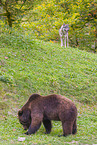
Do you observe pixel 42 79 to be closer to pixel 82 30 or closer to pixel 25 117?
pixel 25 117

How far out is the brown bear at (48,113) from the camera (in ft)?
20.8

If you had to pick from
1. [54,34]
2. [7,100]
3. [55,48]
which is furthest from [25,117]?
[54,34]

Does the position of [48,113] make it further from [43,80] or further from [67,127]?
[43,80]

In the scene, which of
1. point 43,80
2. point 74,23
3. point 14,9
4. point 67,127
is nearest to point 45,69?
point 43,80

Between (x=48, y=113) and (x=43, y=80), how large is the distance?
16.4 feet

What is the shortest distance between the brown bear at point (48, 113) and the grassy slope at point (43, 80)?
26 centimetres

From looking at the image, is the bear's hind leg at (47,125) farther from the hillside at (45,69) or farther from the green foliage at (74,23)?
the green foliage at (74,23)

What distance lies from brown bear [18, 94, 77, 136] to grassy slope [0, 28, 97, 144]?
264 millimetres

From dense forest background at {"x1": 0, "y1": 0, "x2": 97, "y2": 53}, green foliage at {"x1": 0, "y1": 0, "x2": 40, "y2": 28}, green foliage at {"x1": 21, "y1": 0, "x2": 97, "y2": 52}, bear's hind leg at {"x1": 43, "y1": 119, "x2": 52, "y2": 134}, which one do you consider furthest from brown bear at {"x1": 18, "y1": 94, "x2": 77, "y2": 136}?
green foliage at {"x1": 21, "y1": 0, "x2": 97, "y2": 52}

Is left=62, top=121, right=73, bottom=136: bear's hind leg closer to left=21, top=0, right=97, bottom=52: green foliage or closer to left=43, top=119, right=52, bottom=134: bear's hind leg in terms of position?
left=43, top=119, right=52, bottom=134: bear's hind leg

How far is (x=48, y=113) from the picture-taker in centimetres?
664

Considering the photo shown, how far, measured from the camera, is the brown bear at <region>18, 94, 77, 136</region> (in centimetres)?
634

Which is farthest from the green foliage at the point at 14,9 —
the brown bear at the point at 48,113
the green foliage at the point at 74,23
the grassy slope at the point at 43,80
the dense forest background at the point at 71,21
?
the brown bear at the point at 48,113

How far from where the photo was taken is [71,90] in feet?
38.8
